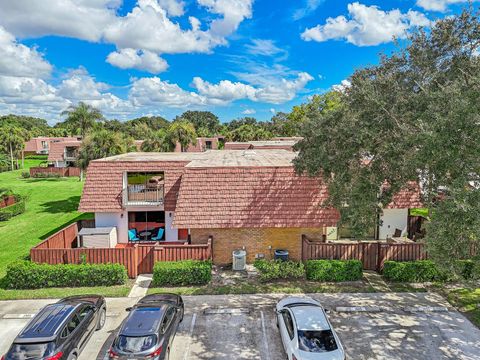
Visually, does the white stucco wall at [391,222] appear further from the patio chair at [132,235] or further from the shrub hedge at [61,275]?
the shrub hedge at [61,275]

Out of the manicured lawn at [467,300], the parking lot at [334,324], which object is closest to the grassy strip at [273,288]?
the parking lot at [334,324]

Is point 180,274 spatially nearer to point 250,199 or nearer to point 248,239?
point 248,239

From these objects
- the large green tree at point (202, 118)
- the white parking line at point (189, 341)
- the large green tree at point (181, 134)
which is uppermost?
the large green tree at point (202, 118)

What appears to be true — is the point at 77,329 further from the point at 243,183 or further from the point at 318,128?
the point at 318,128

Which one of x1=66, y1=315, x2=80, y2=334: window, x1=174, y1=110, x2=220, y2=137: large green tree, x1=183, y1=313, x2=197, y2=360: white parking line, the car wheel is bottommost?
x1=183, y1=313, x2=197, y2=360: white parking line

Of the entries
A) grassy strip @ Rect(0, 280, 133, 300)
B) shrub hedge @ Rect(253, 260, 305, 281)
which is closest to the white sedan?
shrub hedge @ Rect(253, 260, 305, 281)

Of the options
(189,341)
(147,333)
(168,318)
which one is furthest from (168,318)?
(189,341)

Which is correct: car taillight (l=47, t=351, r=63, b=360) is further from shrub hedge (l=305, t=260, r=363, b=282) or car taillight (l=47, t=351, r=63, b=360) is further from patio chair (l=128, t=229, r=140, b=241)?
patio chair (l=128, t=229, r=140, b=241)

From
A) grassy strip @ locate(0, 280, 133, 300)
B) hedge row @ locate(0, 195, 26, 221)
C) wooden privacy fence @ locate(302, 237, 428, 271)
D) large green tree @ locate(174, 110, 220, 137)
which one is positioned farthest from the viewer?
large green tree @ locate(174, 110, 220, 137)
